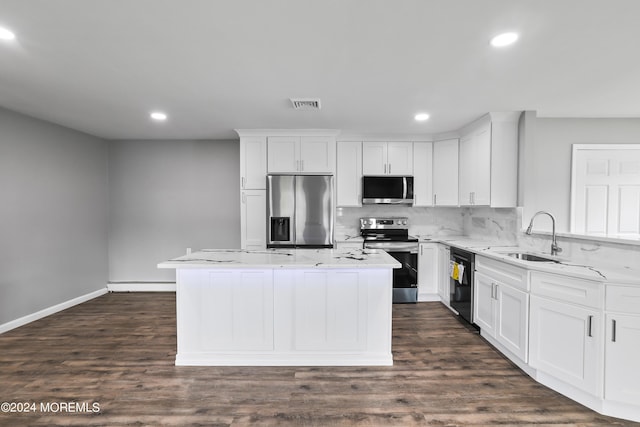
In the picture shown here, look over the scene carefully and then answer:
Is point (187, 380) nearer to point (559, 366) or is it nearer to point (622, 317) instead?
point (559, 366)

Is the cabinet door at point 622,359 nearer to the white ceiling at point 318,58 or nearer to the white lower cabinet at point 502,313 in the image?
the white lower cabinet at point 502,313

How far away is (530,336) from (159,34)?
11.1ft

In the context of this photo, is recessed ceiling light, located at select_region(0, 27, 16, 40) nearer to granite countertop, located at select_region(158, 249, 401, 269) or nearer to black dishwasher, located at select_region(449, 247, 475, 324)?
granite countertop, located at select_region(158, 249, 401, 269)

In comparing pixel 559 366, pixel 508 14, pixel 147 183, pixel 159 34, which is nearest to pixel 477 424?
pixel 559 366

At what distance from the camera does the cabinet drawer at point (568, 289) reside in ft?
6.49

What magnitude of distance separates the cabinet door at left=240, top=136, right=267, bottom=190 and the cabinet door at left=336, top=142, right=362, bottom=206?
3.55 ft

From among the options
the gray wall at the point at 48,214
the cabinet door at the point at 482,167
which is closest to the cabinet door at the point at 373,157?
the cabinet door at the point at 482,167

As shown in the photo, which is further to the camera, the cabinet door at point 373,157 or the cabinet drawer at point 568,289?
the cabinet door at point 373,157

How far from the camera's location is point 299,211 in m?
4.05

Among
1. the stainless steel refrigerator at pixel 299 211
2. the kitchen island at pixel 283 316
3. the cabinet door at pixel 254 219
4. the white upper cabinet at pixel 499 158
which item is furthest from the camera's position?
the cabinet door at pixel 254 219

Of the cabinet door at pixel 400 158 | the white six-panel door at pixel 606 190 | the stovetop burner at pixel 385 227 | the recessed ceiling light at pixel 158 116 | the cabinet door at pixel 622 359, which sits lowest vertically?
the cabinet door at pixel 622 359

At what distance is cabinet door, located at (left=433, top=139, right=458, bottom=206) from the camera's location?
427cm

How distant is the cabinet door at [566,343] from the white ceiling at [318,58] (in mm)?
1792

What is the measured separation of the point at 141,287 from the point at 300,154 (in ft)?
10.9
